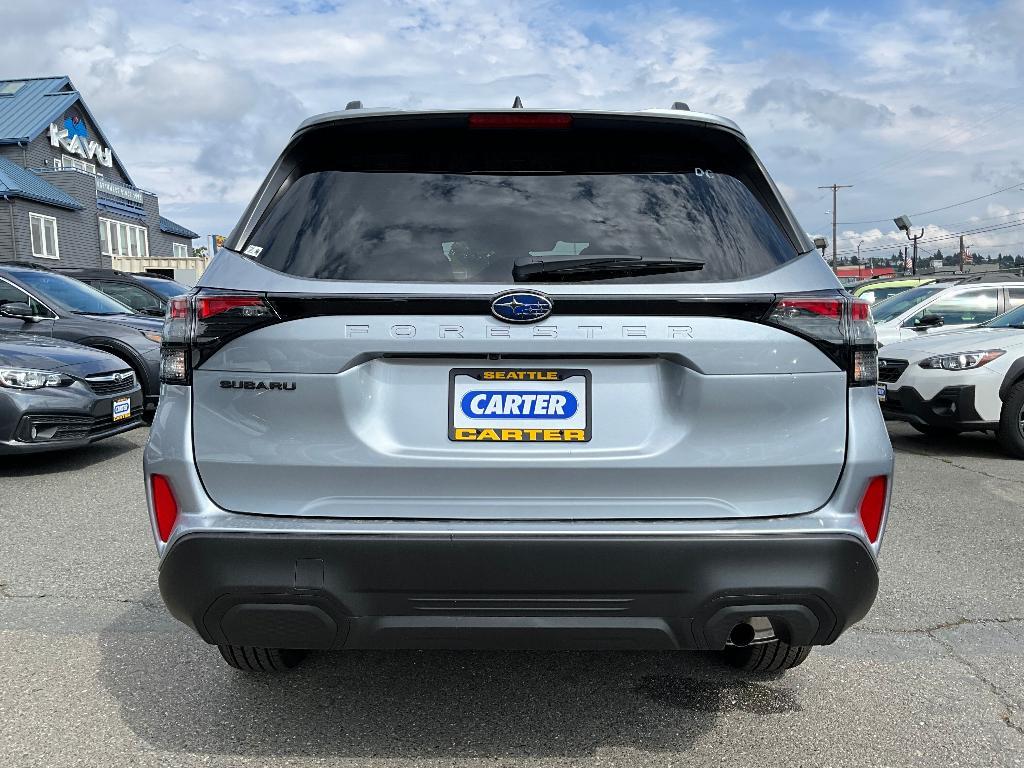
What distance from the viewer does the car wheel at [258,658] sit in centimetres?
295

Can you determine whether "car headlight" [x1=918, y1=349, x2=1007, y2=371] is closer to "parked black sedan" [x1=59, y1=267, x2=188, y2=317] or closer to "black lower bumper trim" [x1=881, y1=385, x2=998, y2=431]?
"black lower bumper trim" [x1=881, y1=385, x2=998, y2=431]

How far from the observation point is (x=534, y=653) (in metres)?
3.40

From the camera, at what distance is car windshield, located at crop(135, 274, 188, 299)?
12.7 metres

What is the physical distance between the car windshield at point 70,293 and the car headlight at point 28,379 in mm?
3001

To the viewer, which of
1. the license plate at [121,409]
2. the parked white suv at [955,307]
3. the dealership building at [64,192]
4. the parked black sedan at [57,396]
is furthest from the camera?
the dealership building at [64,192]

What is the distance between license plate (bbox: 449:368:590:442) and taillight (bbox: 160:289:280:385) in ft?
1.75

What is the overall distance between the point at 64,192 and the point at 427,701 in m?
37.6

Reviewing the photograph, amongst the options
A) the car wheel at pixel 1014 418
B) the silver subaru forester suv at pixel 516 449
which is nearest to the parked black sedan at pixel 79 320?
the silver subaru forester suv at pixel 516 449

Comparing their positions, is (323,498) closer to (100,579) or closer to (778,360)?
(778,360)

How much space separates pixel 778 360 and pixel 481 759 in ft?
4.69

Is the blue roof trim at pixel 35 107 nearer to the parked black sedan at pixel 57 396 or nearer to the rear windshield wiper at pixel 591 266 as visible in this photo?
the parked black sedan at pixel 57 396

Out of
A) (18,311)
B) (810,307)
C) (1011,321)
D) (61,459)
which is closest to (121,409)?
(61,459)

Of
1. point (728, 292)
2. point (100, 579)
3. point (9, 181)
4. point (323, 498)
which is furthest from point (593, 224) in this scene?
point (9, 181)

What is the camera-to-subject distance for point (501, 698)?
3.01 metres
